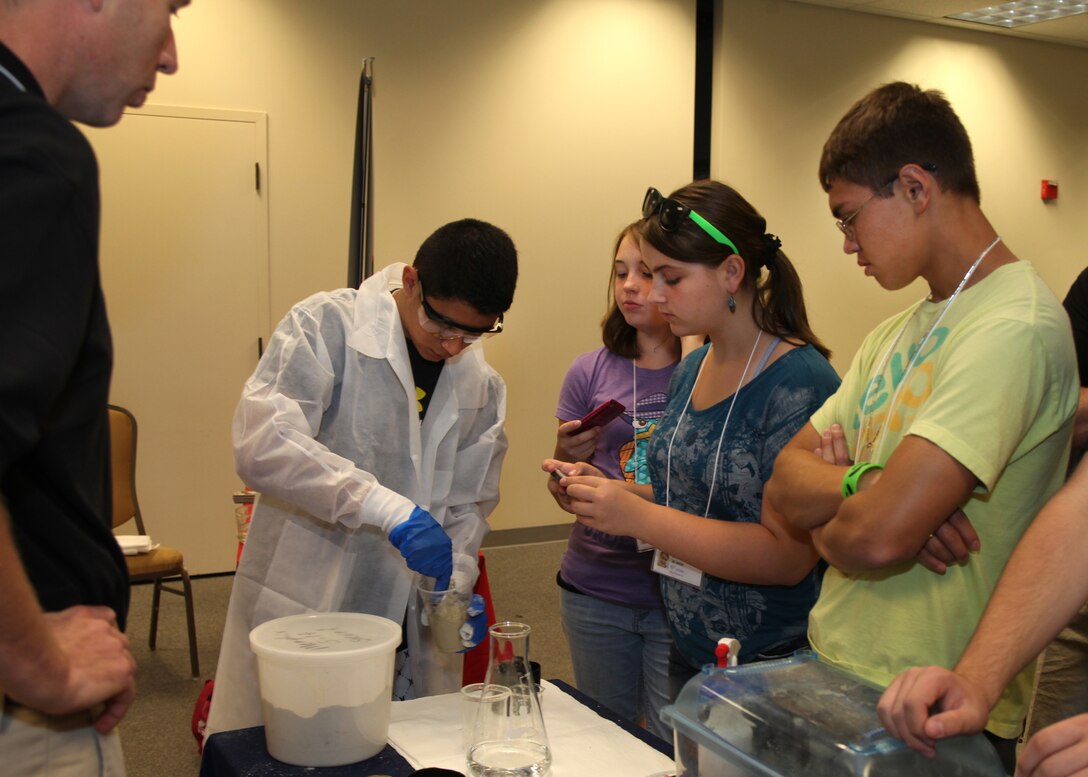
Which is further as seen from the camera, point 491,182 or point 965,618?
point 491,182

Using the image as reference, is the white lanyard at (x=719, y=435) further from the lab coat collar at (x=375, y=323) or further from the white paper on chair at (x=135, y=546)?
the white paper on chair at (x=135, y=546)

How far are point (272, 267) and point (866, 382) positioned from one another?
3.87 m

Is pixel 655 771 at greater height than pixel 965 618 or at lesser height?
lesser

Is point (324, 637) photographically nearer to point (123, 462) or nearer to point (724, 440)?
point (724, 440)

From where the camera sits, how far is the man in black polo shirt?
0.82 meters

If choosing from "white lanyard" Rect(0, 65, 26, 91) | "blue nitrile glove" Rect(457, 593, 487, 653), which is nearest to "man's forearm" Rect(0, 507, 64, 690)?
"white lanyard" Rect(0, 65, 26, 91)

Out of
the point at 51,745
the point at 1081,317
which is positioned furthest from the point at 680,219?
the point at 51,745

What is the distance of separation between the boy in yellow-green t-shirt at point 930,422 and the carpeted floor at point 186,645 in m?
2.35

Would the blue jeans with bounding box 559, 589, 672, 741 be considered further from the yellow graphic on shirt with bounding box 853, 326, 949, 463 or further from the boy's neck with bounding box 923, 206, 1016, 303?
the boy's neck with bounding box 923, 206, 1016, 303

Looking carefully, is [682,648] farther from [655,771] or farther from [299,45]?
[299,45]

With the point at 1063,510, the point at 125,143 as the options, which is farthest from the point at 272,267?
the point at 1063,510

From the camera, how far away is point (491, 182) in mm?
5367

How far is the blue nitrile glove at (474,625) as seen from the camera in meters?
1.77

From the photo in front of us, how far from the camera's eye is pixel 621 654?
2.25 meters
